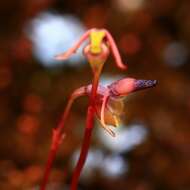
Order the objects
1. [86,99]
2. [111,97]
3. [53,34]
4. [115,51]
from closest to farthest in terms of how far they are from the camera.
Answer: [115,51] < [111,97] < [86,99] < [53,34]

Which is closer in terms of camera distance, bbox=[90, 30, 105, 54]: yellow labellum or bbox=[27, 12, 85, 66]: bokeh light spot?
bbox=[90, 30, 105, 54]: yellow labellum

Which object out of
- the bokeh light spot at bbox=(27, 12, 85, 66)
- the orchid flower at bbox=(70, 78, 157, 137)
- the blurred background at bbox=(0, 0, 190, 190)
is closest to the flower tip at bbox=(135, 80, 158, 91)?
the orchid flower at bbox=(70, 78, 157, 137)

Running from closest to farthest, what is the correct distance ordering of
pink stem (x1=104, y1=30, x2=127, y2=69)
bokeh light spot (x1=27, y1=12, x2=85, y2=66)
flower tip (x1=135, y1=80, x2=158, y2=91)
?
pink stem (x1=104, y1=30, x2=127, y2=69), flower tip (x1=135, y1=80, x2=158, y2=91), bokeh light spot (x1=27, y1=12, x2=85, y2=66)

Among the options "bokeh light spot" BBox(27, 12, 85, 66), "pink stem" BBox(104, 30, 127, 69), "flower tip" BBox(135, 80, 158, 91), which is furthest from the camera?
"bokeh light spot" BBox(27, 12, 85, 66)

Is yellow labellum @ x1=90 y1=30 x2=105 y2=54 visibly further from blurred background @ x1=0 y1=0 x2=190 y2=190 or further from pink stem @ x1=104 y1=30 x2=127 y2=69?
blurred background @ x1=0 y1=0 x2=190 y2=190

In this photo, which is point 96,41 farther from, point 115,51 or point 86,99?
point 86,99

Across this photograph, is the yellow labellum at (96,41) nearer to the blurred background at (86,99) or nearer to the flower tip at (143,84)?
the flower tip at (143,84)

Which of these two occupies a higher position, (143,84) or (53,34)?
(53,34)

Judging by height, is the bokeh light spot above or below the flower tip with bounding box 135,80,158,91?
above

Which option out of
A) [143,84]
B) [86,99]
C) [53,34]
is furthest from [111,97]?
[53,34]

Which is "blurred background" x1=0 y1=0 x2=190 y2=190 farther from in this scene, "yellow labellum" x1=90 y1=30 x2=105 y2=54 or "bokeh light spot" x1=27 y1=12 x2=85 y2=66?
"yellow labellum" x1=90 y1=30 x2=105 y2=54
